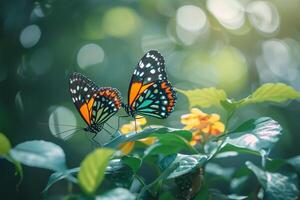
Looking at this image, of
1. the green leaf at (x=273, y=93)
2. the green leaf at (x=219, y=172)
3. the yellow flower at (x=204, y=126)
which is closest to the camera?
the green leaf at (x=273, y=93)

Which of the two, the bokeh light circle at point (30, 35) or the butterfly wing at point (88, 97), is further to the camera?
the bokeh light circle at point (30, 35)

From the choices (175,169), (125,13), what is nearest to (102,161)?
(175,169)

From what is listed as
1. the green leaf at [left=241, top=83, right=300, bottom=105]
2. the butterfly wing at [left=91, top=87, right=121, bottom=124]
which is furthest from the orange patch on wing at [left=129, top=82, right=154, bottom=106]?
the green leaf at [left=241, top=83, right=300, bottom=105]

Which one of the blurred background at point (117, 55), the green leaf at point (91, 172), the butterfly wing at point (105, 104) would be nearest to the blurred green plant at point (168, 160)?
the green leaf at point (91, 172)

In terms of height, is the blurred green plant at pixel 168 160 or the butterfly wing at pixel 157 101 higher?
the blurred green plant at pixel 168 160

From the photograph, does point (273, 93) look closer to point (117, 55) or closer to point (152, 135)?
point (152, 135)

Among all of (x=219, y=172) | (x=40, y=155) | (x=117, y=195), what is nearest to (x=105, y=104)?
(x=219, y=172)

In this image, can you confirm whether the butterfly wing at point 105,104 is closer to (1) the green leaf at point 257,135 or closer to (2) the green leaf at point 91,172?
(1) the green leaf at point 257,135
